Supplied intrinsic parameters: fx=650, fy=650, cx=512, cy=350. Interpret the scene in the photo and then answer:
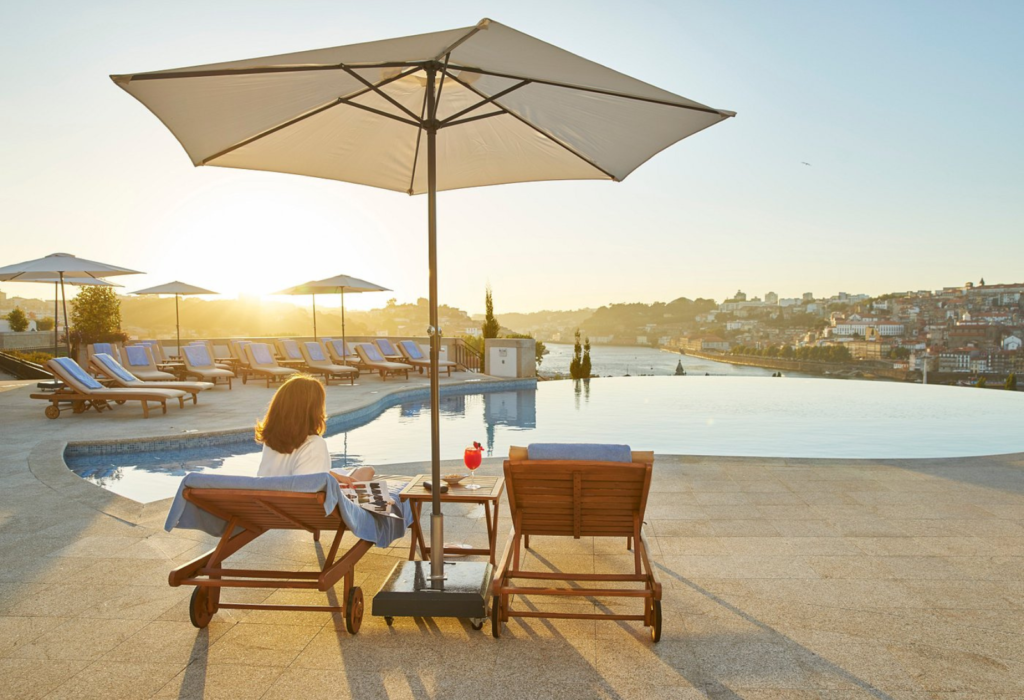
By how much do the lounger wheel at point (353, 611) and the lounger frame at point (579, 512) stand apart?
1.75 ft

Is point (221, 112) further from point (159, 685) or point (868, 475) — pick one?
point (868, 475)

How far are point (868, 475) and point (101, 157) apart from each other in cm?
1277

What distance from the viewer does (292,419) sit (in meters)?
2.81

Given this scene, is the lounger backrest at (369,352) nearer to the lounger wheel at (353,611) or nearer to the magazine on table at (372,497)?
the magazine on table at (372,497)

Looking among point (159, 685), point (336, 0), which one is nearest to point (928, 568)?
point (159, 685)

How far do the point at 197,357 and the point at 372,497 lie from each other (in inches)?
468

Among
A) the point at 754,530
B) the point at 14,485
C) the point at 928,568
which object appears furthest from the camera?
the point at 14,485

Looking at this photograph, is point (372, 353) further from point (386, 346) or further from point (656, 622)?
point (656, 622)

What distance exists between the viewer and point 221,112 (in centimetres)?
284

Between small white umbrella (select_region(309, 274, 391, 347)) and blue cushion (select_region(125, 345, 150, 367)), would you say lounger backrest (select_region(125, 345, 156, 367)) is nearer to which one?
blue cushion (select_region(125, 345, 150, 367))

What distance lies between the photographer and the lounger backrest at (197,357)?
13.2 metres

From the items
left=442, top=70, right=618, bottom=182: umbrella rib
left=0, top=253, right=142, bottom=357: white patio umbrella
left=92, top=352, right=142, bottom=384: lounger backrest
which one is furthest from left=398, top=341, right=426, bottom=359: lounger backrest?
left=442, top=70, right=618, bottom=182: umbrella rib

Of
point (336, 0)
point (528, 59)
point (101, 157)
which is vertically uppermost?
point (336, 0)

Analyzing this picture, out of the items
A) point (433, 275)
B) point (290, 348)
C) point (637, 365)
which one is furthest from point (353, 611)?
point (637, 365)
